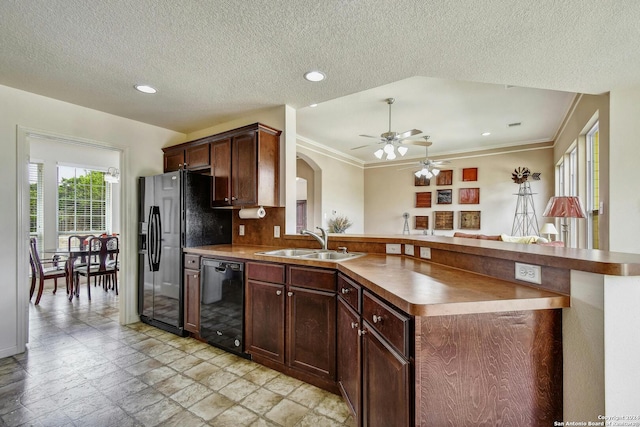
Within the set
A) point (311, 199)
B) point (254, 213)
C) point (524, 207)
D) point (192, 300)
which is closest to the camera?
point (192, 300)

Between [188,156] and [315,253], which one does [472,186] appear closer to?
[315,253]

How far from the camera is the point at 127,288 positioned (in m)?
Result: 3.48

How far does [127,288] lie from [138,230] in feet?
2.31

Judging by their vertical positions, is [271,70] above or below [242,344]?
above

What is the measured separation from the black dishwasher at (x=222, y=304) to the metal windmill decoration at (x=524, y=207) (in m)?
6.18

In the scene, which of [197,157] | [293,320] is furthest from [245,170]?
[293,320]

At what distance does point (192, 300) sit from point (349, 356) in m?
1.92

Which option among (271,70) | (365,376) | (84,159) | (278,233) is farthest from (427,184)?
(84,159)

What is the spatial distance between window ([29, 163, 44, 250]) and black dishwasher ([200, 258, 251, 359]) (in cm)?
481

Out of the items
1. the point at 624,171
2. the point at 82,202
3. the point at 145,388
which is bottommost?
the point at 145,388

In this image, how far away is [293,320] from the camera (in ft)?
7.37

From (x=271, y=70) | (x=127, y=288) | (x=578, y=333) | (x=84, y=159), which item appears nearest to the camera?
(x=578, y=333)

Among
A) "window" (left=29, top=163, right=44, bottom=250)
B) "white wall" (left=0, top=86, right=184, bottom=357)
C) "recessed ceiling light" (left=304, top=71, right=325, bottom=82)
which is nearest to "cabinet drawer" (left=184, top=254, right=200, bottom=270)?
"white wall" (left=0, top=86, right=184, bottom=357)

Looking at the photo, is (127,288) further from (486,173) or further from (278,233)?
(486,173)
